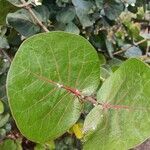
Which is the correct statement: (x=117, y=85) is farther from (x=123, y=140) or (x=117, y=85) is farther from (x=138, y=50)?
(x=138, y=50)

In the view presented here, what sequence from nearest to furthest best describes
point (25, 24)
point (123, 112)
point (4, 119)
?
point (123, 112)
point (25, 24)
point (4, 119)

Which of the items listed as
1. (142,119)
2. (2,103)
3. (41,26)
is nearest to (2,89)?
(2,103)

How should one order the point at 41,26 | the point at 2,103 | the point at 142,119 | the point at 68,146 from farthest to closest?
the point at 68,146 → the point at 2,103 → the point at 41,26 → the point at 142,119

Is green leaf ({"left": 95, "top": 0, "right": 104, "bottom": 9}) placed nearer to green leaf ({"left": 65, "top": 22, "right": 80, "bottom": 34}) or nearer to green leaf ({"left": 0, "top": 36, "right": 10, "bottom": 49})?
green leaf ({"left": 65, "top": 22, "right": 80, "bottom": 34})

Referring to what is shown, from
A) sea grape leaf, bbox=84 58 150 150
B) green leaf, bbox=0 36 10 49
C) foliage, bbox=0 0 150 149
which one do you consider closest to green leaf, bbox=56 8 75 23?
foliage, bbox=0 0 150 149

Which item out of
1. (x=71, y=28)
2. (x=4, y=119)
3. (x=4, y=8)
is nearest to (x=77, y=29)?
(x=71, y=28)

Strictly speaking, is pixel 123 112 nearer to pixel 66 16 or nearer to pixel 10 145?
pixel 66 16
